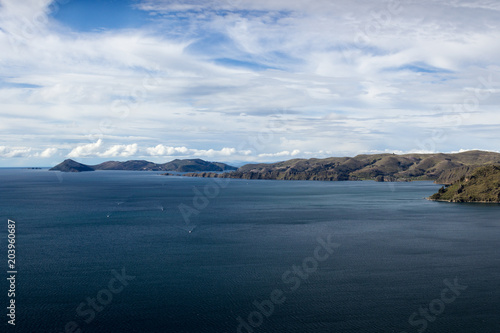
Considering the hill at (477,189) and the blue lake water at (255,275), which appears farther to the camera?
the hill at (477,189)

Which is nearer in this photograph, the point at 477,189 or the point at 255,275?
the point at 255,275

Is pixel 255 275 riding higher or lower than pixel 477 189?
lower

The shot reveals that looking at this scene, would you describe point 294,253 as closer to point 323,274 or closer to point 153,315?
point 323,274

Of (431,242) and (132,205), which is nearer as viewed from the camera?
(431,242)

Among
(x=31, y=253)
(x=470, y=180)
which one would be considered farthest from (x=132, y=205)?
(x=470, y=180)

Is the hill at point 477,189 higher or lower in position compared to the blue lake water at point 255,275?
higher
